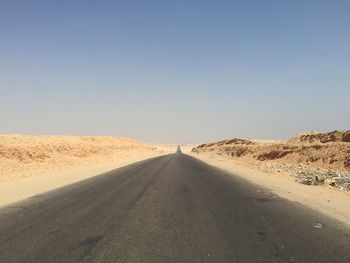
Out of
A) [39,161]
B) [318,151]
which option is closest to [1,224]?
[39,161]

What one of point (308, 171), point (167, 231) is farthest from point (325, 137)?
point (167, 231)

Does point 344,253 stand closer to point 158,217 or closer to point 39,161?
point 158,217

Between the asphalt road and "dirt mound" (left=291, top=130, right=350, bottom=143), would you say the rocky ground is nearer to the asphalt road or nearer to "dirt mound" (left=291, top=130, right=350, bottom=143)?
"dirt mound" (left=291, top=130, right=350, bottom=143)

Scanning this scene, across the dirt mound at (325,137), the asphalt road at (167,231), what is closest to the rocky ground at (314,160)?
the dirt mound at (325,137)

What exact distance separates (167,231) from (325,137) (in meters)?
54.4

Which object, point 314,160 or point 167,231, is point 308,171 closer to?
point 314,160

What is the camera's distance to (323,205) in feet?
46.0

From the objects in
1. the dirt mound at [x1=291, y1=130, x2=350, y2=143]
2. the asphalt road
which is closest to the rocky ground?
the dirt mound at [x1=291, y1=130, x2=350, y2=143]

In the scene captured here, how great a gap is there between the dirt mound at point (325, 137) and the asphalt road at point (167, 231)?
42.2 meters

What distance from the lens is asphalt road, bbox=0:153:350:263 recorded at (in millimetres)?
7094

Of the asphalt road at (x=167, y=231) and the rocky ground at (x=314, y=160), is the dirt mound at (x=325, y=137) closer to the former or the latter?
the rocky ground at (x=314, y=160)

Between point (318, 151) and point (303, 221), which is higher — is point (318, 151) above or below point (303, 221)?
above

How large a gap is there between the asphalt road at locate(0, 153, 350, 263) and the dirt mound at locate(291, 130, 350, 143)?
4218 cm

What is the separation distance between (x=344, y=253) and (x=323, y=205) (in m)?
6.94
